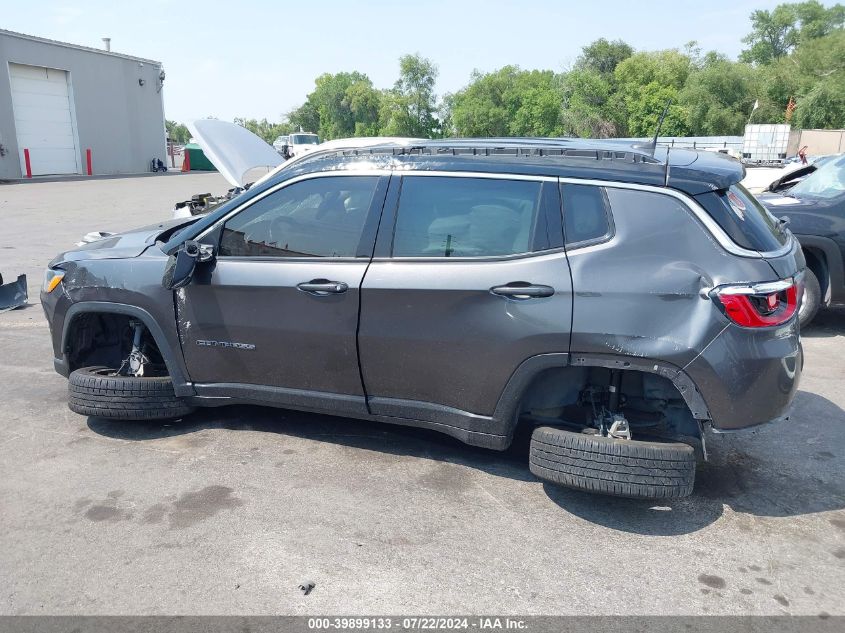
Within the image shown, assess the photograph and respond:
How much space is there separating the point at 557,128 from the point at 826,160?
75.9 metres

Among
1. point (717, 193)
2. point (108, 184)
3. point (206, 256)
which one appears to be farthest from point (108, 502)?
point (108, 184)

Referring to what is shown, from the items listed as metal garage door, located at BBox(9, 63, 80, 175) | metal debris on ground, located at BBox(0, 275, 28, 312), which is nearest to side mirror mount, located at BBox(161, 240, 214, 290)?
metal debris on ground, located at BBox(0, 275, 28, 312)

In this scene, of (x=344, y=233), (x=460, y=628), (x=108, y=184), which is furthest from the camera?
(x=108, y=184)

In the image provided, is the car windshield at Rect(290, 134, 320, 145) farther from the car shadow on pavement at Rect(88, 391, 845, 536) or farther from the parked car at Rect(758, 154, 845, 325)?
the car shadow on pavement at Rect(88, 391, 845, 536)

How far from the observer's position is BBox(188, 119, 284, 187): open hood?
6.93 m

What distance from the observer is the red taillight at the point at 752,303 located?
3008mm

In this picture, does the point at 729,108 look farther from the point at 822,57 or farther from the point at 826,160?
the point at 826,160

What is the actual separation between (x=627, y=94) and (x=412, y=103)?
30230 millimetres

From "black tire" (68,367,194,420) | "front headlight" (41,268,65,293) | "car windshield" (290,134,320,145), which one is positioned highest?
"car windshield" (290,134,320,145)

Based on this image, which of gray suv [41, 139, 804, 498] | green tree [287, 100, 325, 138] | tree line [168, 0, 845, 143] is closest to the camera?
gray suv [41, 139, 804, 498]

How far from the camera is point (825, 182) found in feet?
21.6

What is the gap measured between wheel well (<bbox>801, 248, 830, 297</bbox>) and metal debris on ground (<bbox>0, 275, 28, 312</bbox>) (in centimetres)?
839

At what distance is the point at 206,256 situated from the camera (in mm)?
3904

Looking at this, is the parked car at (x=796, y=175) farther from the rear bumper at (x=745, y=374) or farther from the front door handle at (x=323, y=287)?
the front door handle at (x=323, y=287)
